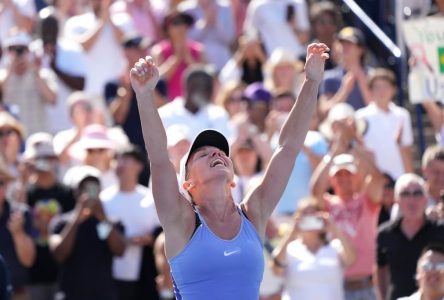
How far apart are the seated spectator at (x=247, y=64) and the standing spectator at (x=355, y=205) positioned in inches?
124

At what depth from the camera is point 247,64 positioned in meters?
14.0

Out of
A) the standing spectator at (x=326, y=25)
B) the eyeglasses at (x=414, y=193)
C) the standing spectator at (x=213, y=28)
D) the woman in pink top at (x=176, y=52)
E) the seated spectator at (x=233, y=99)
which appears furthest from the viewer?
the standing spectator at (x=213, y=28)

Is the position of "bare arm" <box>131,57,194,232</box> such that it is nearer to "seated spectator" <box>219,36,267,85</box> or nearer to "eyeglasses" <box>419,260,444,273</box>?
"eyeglasses" <box>419,260,444,273</box>

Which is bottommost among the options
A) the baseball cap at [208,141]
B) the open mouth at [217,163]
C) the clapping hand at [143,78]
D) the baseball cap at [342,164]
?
the baseball cap at [342,164]

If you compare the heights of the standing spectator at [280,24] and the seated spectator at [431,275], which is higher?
the seated spectator at [431,275]

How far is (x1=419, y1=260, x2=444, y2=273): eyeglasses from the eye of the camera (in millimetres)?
8672

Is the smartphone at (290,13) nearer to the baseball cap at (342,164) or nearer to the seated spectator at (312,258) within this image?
the baseball cap at (342,164)

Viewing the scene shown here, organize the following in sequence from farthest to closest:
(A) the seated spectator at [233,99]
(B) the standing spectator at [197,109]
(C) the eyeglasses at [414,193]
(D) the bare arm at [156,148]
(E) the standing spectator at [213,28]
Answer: (E) the standing spectator at [213,28]
(A) the seated spectator at [233,99]
(B) the standing spectator at [197,109]
(C) the eyeglasses at [414,193]
(D) the bare arm at [156,148]

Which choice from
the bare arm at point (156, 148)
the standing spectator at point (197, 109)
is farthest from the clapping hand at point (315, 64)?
the standing spectator at point (197, 109)

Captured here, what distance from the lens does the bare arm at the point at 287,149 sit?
6109 millimetres

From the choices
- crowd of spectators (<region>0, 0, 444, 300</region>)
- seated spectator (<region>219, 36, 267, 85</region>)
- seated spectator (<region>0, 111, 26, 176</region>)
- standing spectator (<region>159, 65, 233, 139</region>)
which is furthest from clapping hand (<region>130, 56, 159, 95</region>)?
seated spectator (<region>219, 36, 267, 85</region>)

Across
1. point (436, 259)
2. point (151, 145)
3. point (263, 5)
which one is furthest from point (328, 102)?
point (151, 145)

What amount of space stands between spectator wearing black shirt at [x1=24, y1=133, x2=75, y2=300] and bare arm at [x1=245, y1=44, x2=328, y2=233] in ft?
16.1

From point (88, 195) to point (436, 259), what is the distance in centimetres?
297
